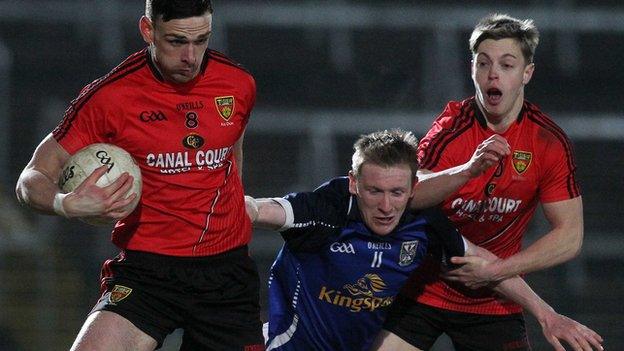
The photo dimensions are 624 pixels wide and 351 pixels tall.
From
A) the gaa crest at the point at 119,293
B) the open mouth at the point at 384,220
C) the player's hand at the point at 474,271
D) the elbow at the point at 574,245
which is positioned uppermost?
the open mouth at the point at 384,220

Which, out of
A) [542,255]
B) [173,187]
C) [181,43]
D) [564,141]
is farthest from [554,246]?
[181,43]

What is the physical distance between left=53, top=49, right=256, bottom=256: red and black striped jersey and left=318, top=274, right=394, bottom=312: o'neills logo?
568 millimetres

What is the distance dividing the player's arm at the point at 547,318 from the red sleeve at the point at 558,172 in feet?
1.44

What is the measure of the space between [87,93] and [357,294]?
1520 millimetres

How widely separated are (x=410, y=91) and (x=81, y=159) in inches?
246

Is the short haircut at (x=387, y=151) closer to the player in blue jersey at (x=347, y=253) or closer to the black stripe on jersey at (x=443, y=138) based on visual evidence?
the player in blue jersey at (x=347, y=253)

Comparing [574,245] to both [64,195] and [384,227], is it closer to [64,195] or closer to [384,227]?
[384,227]

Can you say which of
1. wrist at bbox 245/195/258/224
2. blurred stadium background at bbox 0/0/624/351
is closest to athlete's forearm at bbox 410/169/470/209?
wrist at bbox 245/195/258/224

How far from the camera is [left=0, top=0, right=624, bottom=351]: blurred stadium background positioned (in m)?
8.58

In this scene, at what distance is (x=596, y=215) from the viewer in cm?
995

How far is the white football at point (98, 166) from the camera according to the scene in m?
4.05

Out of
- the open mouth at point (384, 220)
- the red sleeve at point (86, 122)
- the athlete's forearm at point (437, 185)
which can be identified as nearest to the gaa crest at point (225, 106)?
the red sleeve at point (86, 122)

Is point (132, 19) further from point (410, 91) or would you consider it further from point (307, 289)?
point (307, 289)

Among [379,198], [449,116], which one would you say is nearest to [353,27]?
[449,116]
